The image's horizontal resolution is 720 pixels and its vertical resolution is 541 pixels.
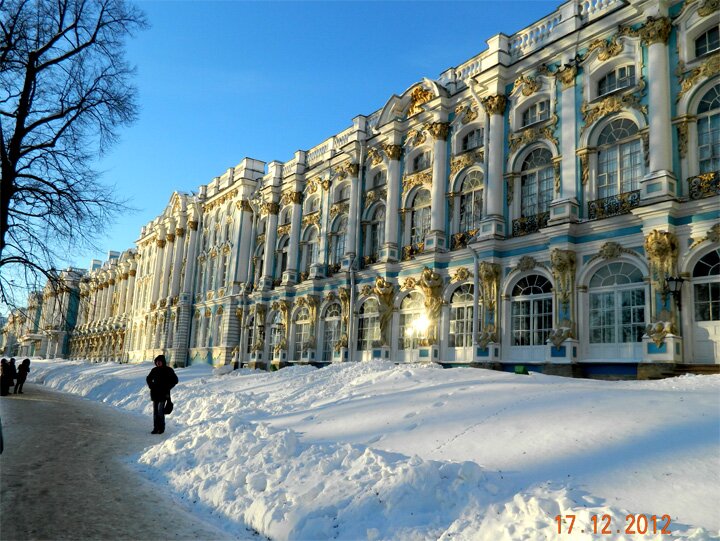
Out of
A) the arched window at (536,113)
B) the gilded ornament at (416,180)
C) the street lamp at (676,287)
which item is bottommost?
the street lamp at (676,287)

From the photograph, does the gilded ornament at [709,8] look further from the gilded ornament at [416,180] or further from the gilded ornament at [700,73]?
the gilded ornament at [416,180]

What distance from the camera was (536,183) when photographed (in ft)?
65.8

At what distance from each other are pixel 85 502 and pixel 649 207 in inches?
584

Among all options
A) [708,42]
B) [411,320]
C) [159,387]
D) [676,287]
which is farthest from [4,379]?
[708,42]

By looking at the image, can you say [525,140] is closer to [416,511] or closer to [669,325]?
[669,325]

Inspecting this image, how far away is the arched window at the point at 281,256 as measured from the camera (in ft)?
114

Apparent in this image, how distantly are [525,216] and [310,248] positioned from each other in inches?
604

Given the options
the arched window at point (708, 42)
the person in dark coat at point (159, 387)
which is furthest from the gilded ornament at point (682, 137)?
the person in dark coat at point (159, 387)

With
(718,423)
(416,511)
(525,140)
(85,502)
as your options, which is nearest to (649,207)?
(525,140)

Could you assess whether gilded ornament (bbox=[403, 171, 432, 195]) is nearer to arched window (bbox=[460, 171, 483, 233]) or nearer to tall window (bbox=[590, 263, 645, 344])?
arched window (bbox=[460, 171, 483, 233])

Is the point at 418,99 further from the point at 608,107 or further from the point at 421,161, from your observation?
the point at 608,107

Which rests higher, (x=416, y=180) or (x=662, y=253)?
(x=416, y=180)

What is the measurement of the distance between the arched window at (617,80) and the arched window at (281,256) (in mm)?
20610

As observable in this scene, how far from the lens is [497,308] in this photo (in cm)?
1991
